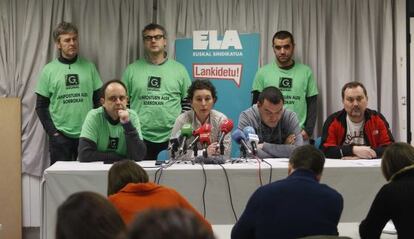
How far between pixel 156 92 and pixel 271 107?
1.29 meters

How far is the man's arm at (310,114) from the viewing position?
201 inches

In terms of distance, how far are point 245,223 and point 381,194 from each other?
598 millimetres

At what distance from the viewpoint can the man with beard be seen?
4223mm

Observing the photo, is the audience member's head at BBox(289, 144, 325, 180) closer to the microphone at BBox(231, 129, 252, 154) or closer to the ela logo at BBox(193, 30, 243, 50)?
the microphone at BBox(231, 129, 252, 154)

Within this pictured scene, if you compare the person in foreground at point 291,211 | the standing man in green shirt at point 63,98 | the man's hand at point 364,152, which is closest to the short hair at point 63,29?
the standing man in green shirt at point 63,98

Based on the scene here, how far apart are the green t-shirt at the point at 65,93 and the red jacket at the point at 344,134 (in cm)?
214

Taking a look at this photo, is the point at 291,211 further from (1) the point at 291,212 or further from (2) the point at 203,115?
(2) the point at 203,115

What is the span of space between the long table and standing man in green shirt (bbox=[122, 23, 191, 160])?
1.25m

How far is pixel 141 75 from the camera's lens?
4961 millimetres

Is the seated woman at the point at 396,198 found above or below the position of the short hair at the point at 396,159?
below

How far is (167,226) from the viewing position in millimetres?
893

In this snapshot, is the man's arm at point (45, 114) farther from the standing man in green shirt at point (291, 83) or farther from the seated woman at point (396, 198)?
the seated woman at point (396, 198)

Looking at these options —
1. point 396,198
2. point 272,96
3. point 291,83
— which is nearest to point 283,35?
point 291,83

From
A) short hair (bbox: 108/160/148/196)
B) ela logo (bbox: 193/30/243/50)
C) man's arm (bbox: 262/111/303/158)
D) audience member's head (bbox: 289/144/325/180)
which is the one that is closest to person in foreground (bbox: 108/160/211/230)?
short hair (bbox: 108/160/148/196)
